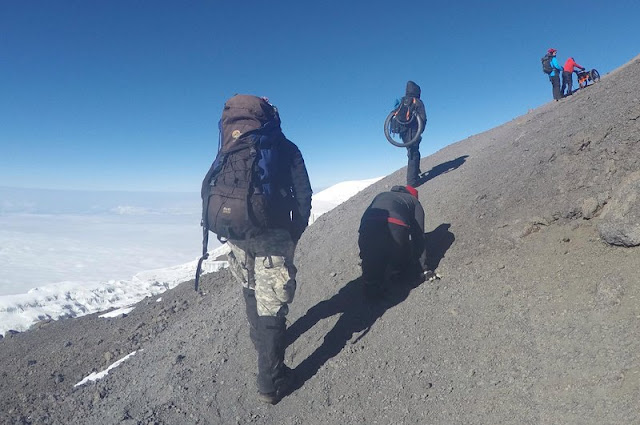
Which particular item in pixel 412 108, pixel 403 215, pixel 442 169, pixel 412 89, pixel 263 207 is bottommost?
Answer: pixel 403 215

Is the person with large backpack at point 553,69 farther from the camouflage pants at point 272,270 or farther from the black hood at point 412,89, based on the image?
the camouflage pants at point 272,270

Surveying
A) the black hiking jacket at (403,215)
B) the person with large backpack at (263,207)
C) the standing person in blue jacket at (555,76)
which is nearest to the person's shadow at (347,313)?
the black hiking jacket at (403,215)

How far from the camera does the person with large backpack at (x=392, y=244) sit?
4.76 meters

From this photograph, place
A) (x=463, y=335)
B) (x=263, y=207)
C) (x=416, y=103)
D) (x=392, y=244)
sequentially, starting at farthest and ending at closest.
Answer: (x=416, y=103) → (x=392, y=244) → (x=463, y=335) → (x=263, y=207)

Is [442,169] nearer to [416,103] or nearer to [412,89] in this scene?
[416,103]

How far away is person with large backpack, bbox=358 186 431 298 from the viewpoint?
476 centimetres

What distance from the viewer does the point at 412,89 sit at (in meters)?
8.25

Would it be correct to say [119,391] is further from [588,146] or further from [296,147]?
[588,146]

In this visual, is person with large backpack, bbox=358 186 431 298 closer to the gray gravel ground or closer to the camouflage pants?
the gray gravel ground

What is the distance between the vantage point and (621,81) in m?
7.97

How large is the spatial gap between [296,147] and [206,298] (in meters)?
5.17

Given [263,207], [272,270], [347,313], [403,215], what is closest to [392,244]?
[403,215]

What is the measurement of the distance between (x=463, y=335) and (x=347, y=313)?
1.51m

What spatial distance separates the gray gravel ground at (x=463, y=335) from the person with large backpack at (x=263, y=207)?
75cm
